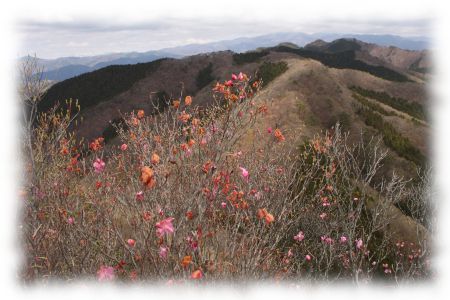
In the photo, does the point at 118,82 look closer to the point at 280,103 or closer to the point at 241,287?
the point at 280,103

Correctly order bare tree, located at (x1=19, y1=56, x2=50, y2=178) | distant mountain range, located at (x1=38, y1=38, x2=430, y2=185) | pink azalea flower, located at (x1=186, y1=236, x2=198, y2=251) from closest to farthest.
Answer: pink azalea flower, located at (x1=186, y1=236, x2=198, y2=251), bare tree, located at (x1=19, y1=56, x2=50, y2=178), distant mountain range, located at (x1=38, y1=38, x2=430, y2=185)

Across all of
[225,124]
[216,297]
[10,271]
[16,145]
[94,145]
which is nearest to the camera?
[216,297]

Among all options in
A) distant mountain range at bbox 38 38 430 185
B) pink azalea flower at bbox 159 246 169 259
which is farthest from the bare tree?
distant mountain range at bbox 38 38 430 185

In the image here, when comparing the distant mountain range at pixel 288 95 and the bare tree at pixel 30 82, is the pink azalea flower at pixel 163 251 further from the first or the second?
the distant mountain range at pixel 288 95

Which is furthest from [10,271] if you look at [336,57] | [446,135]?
[336,57]

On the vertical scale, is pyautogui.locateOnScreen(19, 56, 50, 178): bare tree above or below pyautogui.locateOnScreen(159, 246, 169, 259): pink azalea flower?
above

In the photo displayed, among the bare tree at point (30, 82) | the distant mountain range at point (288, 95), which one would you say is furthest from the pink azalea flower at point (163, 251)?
the distant mountain range at point (288, 95)

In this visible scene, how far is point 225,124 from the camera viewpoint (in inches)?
340

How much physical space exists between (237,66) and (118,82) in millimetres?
34566

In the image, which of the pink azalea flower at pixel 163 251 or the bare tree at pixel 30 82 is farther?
the bare tree at pixel 30 82

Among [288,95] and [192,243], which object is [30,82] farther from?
[288,95]

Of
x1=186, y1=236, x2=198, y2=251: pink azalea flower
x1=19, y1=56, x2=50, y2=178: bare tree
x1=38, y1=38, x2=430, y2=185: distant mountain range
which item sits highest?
x1=19, y1=56, x2=50, y2=178: bare tree

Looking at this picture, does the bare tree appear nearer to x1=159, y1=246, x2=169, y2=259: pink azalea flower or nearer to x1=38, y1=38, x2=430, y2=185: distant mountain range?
x1=159, y1=246, x2=169, y2=259: pink azalea flower

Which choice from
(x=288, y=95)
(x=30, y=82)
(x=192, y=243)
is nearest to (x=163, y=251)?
(x=192, y=243)
